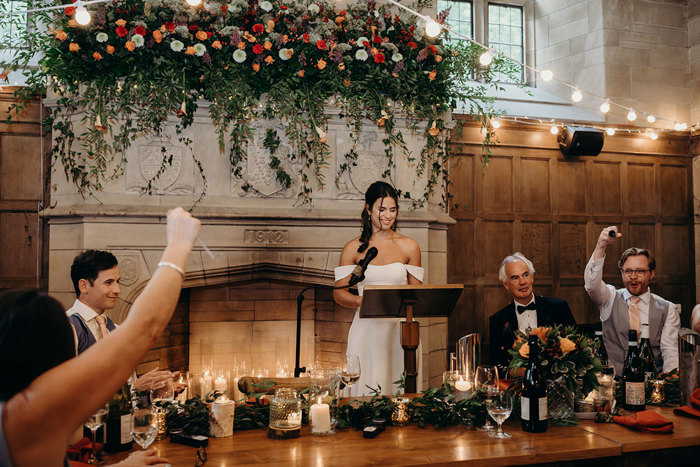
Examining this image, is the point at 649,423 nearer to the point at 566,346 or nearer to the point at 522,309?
the point at 566,346

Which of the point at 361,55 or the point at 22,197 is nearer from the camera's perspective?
the point at 361,55

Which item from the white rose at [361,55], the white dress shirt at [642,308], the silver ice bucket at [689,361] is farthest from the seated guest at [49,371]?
the white rose at [361,55]

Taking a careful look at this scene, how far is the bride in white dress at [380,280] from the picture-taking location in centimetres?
356

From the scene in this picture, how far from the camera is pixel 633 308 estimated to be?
11.9 ft

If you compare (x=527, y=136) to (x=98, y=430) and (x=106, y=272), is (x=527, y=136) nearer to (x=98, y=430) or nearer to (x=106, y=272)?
(x=106, y=272)

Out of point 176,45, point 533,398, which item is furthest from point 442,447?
point 176,45

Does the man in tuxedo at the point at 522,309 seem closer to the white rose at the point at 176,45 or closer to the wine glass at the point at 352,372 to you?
the wine glass at the point at 352,372

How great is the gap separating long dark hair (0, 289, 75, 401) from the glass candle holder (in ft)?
3.14

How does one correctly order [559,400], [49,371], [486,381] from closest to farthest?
[49,371] → [486,381] → [559,400]

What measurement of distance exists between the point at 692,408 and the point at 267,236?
297 cm

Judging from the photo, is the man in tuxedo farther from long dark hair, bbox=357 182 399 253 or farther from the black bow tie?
long dark hair, bbox=357 182 399 253

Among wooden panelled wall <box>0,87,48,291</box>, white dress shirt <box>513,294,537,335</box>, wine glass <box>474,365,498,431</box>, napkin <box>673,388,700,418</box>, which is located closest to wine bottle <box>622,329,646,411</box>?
napkin <box>673,388,700,418</box>

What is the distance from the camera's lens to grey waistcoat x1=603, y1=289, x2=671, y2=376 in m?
3.48

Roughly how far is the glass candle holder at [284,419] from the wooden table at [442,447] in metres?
0.03
